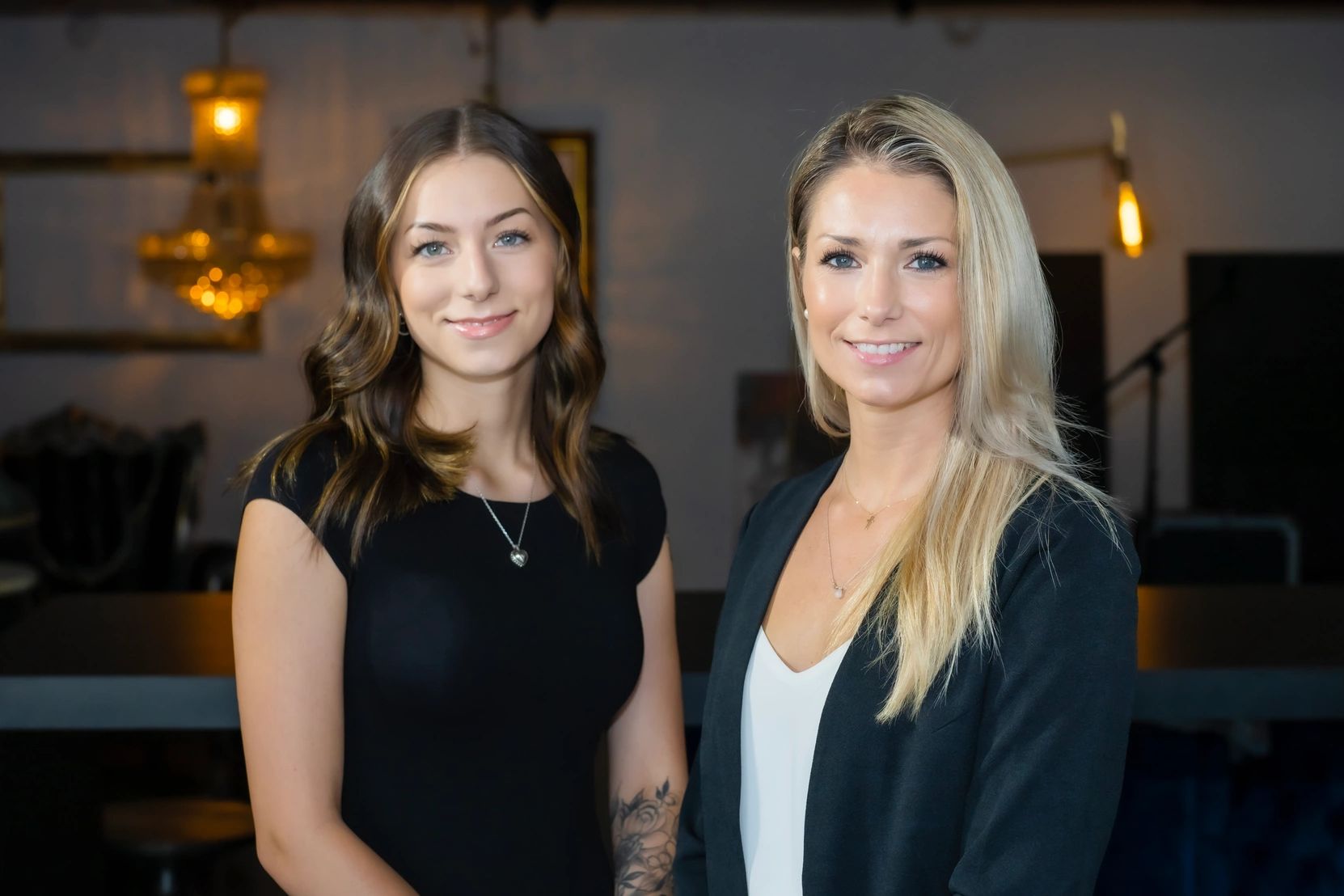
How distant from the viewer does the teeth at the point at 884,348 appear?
4.46 ft

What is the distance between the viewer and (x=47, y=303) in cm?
577

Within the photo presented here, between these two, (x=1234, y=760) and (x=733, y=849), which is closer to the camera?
(x=733, y=849)

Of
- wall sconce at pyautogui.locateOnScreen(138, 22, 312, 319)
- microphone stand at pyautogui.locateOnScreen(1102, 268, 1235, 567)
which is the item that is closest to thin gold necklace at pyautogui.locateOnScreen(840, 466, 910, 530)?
microphone stand at pyautogui.locateOnScreen(1102, 268, 1235, 567)

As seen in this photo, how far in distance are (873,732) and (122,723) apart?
1211 millimetres

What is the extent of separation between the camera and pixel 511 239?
1.66 metres

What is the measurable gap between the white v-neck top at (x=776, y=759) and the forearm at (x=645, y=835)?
31cm

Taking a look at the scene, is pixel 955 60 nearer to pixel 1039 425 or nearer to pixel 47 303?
pixel 47 303

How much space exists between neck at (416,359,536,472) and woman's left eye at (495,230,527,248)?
175mm

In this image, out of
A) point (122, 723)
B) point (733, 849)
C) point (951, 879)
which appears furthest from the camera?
point (122, 723)

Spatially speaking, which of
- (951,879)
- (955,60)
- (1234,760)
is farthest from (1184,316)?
(951,879)

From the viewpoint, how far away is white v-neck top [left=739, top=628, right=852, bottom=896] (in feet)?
4.52

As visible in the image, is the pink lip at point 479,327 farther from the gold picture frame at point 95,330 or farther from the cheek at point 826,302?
the gold picture frame at point 95,330

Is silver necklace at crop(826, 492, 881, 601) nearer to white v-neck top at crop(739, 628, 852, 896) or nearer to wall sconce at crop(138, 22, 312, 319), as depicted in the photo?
white v-neck top at crop(739, 628, 852, 896)

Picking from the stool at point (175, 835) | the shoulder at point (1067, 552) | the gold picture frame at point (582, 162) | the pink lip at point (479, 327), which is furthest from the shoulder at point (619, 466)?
the gold picture frame at point (582, 162)
